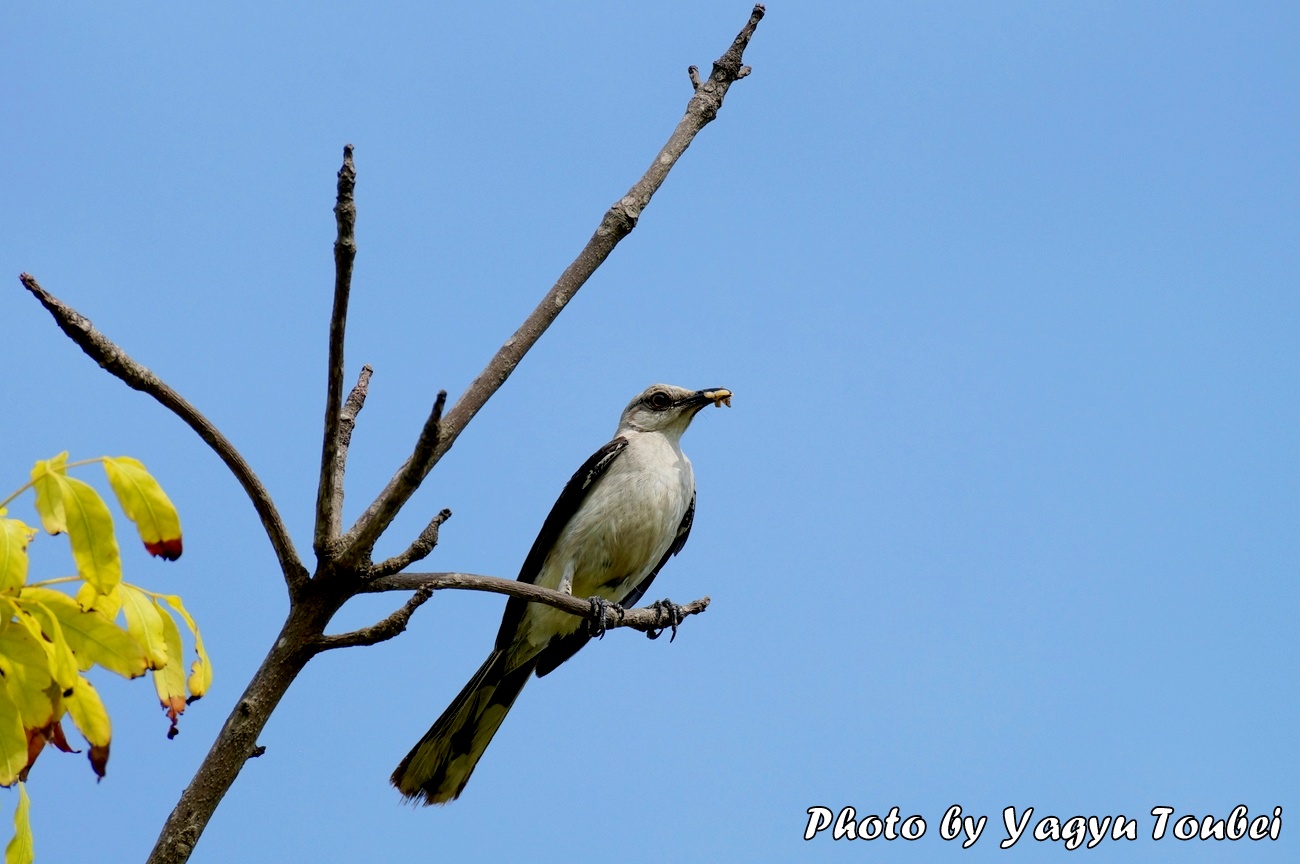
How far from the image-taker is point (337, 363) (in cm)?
344

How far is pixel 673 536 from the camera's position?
8453 millimetres

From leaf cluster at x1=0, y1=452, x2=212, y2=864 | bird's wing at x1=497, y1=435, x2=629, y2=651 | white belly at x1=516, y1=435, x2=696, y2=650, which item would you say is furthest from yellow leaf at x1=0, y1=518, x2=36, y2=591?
bird's wing at x1=497, y1=435, x2=629, y2=651

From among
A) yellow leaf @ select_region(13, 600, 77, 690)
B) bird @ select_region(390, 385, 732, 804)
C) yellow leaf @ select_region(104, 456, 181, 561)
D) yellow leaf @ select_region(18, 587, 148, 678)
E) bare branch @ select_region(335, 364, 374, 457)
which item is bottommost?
yellow leaf @ select_region(13, 600, 77, 690)

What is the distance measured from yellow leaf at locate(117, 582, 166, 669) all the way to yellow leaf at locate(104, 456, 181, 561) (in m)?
0.12

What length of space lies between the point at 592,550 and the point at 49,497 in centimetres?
555

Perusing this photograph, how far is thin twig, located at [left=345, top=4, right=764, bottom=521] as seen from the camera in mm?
3986

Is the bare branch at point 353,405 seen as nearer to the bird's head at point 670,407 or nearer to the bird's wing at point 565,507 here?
the bird's wing at point 565,507

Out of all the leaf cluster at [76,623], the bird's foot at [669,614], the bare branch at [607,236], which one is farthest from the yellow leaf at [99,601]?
the bird's foot at [669,614]

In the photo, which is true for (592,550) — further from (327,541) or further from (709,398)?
(327,541)

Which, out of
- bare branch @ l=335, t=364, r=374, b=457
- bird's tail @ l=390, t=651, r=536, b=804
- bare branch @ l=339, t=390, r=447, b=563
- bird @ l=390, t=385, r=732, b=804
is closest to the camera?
bare branch @ l=339, t=390, r=447, b=563

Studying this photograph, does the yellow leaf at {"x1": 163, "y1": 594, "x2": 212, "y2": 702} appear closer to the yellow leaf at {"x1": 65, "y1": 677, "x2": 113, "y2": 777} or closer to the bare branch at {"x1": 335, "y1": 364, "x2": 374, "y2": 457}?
the yellow leaf at {"x1": 65, "y1": 677, "x2": 113, "y2": 777}

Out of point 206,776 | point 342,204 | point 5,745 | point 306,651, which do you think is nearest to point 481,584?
point 306,651

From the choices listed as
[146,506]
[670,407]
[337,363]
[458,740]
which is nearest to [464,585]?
[337,363]

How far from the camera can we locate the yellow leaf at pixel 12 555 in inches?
94.3
